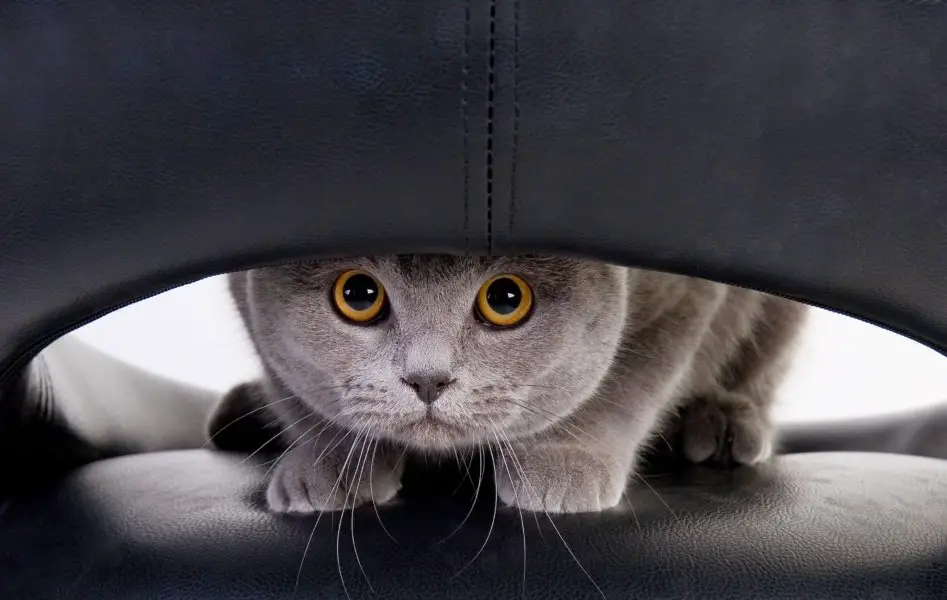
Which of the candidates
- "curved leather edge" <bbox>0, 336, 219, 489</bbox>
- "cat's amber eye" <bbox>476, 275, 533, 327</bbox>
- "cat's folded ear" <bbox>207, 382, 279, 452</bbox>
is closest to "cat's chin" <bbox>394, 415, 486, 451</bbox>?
"cat's amber eye" <bbox>476, 275, 533, 327</bbox>

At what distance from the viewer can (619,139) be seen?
2.19 feet

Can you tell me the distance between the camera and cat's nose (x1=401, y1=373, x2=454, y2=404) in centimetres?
89

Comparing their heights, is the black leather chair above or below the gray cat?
above

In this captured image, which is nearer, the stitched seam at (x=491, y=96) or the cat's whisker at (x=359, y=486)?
the stitched seam at (x=491, y=96)

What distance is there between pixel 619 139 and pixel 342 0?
0.19 meters

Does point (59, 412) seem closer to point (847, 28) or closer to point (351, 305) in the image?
point (351, 305)

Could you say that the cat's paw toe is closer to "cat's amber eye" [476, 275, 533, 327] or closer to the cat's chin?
the cat's chin

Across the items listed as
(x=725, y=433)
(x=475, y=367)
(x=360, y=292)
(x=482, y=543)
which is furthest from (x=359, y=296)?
(x=725, y=433)

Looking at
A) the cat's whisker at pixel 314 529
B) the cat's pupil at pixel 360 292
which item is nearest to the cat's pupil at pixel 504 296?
the cat's pupil at pixel 360 292

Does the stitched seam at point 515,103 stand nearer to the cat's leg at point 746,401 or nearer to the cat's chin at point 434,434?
the cat's chin at point 434,434

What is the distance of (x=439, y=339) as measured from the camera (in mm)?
885

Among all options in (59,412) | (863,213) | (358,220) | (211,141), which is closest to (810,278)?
(863,213)

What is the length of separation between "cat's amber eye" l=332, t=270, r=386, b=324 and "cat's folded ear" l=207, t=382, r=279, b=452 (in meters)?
0.26

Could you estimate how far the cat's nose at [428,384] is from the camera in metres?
0.89
